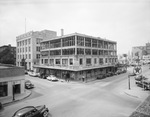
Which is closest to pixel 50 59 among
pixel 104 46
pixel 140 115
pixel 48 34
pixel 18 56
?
pixel 48 34

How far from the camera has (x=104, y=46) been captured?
154 feet

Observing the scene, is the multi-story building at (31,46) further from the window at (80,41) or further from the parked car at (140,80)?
the parked car at (140,80)

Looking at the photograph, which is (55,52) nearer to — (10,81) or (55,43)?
(55,43)

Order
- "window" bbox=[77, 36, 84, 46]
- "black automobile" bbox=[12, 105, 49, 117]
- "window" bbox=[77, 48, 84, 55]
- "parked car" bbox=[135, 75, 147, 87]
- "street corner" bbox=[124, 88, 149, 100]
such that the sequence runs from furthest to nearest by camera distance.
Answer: "window" bbox=[77, 36, 84, 46] → "window" bbox=[77, 48, 84, 55] → "parked car" bbox=[135, 75, 147, 87] → "street corner" bbox=[124, 88, 149, 100] → "black automobile" bbox=[12, 105, 49, 117]

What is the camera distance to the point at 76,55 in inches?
1264

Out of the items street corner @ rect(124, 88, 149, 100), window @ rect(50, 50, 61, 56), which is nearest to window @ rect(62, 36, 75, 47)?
window @ rect(50, 50, 61, 56)

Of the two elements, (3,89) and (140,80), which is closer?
(3,89)

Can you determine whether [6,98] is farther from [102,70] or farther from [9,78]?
[102,70]

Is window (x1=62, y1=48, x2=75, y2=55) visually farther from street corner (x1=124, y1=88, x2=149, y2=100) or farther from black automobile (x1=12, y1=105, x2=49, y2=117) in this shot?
black automobile (x1=12, y1=105, x2=49, y2=117)

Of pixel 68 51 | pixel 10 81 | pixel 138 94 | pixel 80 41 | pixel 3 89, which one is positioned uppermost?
pixel 80 41

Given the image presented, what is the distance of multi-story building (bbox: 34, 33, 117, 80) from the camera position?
107 feet

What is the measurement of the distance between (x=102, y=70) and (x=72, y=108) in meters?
32.6

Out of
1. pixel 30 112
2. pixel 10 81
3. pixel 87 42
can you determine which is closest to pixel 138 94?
pixel 30 112

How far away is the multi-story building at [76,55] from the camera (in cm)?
3275
